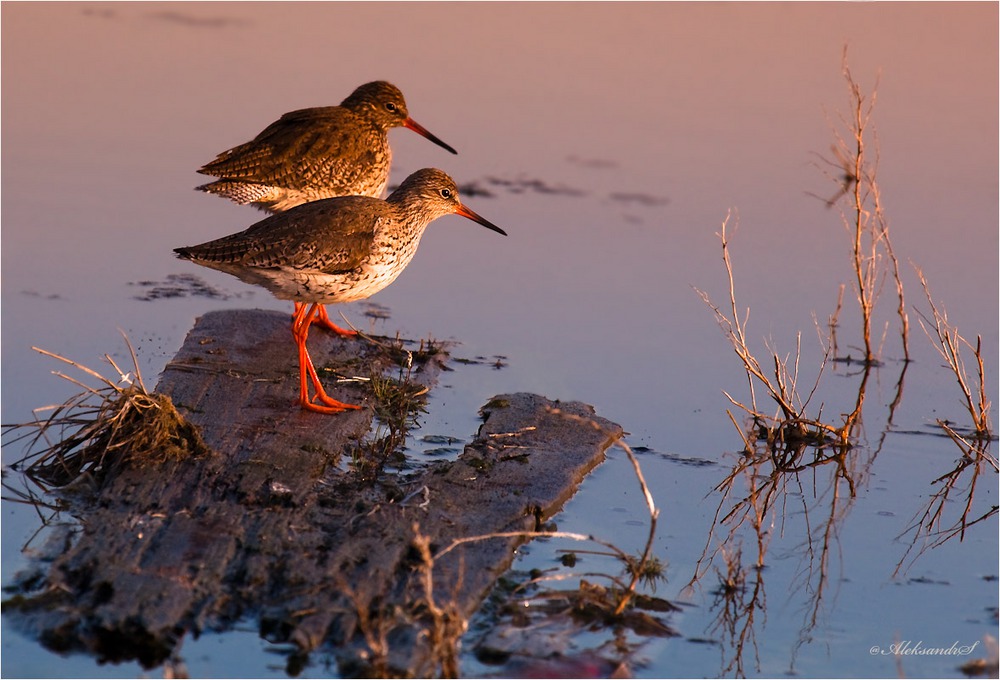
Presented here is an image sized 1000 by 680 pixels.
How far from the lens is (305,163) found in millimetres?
9562

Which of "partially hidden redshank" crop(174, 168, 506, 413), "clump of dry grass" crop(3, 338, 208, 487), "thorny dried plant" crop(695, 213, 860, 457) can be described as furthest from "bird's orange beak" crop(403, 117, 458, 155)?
"clump of dry grass" crop(3, 338, 208, 487)

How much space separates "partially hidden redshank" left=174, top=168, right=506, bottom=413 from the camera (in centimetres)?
739

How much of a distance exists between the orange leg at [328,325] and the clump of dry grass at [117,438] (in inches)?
94.3

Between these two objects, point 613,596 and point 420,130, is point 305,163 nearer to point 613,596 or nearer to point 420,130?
point 420,130

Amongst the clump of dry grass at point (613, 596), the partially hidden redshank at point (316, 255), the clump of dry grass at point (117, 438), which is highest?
the partially hidden redshank at point (316, 255)

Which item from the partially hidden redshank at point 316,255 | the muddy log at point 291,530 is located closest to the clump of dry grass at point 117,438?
the muddy log at point 291,530

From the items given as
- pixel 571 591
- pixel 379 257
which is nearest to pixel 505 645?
pixel 571 591

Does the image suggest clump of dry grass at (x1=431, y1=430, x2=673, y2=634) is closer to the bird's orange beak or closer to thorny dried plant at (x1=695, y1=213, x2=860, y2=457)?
thorny dried plant at (x1=695, y1=213, x2=860, y2=457)

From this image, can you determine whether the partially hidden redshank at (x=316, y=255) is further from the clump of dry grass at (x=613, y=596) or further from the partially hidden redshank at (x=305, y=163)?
the clump of dry grass at (x=613, y=596)

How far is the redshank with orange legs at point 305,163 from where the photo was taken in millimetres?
9516

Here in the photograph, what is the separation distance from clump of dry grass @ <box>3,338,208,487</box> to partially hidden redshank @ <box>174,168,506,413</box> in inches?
42.9

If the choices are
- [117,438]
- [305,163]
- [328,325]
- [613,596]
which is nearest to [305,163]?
[305,163]

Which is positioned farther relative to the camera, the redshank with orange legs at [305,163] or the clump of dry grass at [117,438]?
the redshank with orange legs at [305,163]

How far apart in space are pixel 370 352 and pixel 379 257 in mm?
903
